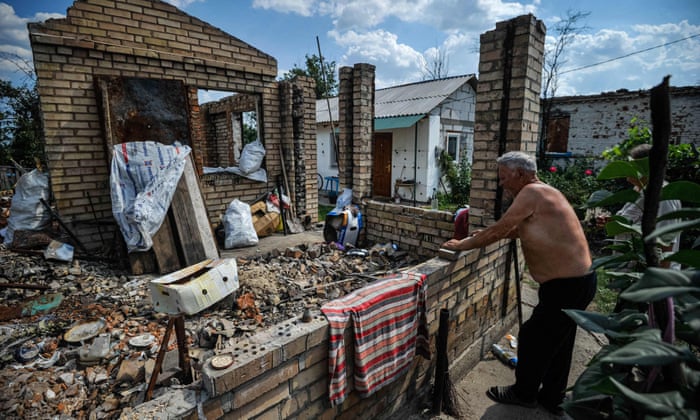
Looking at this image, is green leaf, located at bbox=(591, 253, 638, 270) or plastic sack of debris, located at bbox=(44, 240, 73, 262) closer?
green leaf, located at bbox=(591, 253, 638, 270)

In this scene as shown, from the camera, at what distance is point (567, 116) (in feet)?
44.7

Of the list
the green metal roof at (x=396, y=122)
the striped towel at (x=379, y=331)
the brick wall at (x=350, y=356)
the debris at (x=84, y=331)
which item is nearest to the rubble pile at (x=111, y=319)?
the debris at (x=84, y=331)

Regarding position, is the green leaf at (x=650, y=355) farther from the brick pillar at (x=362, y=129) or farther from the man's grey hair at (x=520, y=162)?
Result: the brick pillar at (x=362, y=129)

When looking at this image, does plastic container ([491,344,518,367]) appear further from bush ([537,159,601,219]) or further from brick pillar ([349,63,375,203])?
bush ([537,159,601,219])

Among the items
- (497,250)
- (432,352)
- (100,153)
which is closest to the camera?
(432,352)

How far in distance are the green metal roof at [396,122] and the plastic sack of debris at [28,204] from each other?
874 centimetres

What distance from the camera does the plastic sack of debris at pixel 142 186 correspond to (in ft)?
14.4

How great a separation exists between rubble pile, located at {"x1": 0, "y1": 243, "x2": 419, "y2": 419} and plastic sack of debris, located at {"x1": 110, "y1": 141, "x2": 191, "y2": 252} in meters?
0.66

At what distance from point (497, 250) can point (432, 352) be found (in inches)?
52.5

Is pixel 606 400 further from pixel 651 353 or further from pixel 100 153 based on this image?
pixel 100 153

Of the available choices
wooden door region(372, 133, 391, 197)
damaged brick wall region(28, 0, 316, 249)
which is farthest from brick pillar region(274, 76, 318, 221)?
wooden door region(372, 133, 391, 197)

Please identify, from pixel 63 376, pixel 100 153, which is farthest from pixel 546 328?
pixel 100 153

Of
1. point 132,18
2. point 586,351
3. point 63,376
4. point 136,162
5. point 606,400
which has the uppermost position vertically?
point 132,18

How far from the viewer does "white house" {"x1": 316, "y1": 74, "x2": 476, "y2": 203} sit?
11.1 metres
